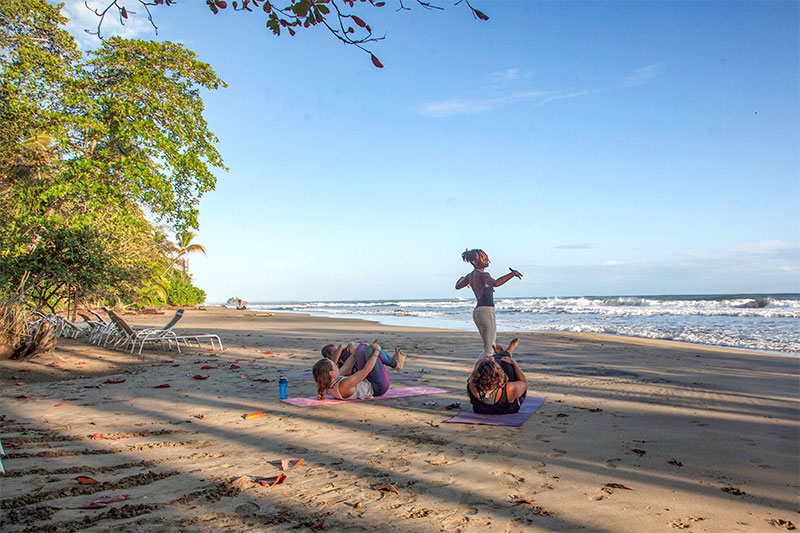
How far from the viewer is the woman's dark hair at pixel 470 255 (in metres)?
7.35

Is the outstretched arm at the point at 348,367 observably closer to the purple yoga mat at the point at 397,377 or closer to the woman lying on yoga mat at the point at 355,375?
the woman lying on yoga mat at the point at 355,375

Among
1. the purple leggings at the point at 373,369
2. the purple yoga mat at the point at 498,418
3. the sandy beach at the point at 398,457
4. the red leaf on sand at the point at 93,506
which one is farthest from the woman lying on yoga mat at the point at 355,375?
the red leaf on sand at the point at 93,506

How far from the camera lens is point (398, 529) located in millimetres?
2582

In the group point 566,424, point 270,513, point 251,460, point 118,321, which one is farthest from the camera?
point 118,321

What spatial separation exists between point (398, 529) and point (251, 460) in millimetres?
1569

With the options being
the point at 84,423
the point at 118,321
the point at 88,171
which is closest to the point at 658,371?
the point at 84,423

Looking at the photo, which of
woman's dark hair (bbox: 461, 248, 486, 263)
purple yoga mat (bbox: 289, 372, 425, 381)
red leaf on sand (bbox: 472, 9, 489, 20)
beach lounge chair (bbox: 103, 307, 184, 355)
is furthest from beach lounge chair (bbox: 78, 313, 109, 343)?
red leaf on sand (bbox: 472, 9, 489, 20)

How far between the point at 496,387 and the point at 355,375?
5.74ft

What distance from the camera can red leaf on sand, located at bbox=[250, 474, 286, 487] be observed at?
10.5 ft

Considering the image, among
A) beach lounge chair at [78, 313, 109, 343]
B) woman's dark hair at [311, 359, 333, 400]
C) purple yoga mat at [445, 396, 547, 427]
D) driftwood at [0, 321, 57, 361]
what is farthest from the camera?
beach lounge chair at [78, 313, 109, 343]

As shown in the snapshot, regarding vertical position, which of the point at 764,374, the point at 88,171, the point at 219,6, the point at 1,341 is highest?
the point at 88,171

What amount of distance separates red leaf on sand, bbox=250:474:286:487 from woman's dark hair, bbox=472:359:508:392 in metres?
2.14

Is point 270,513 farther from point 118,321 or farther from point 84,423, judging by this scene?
point 118,321

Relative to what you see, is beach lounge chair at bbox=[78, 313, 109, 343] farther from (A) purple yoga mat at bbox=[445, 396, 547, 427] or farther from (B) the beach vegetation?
(A) purple yoga mat at bbox=[445, 396, 547, 427]
